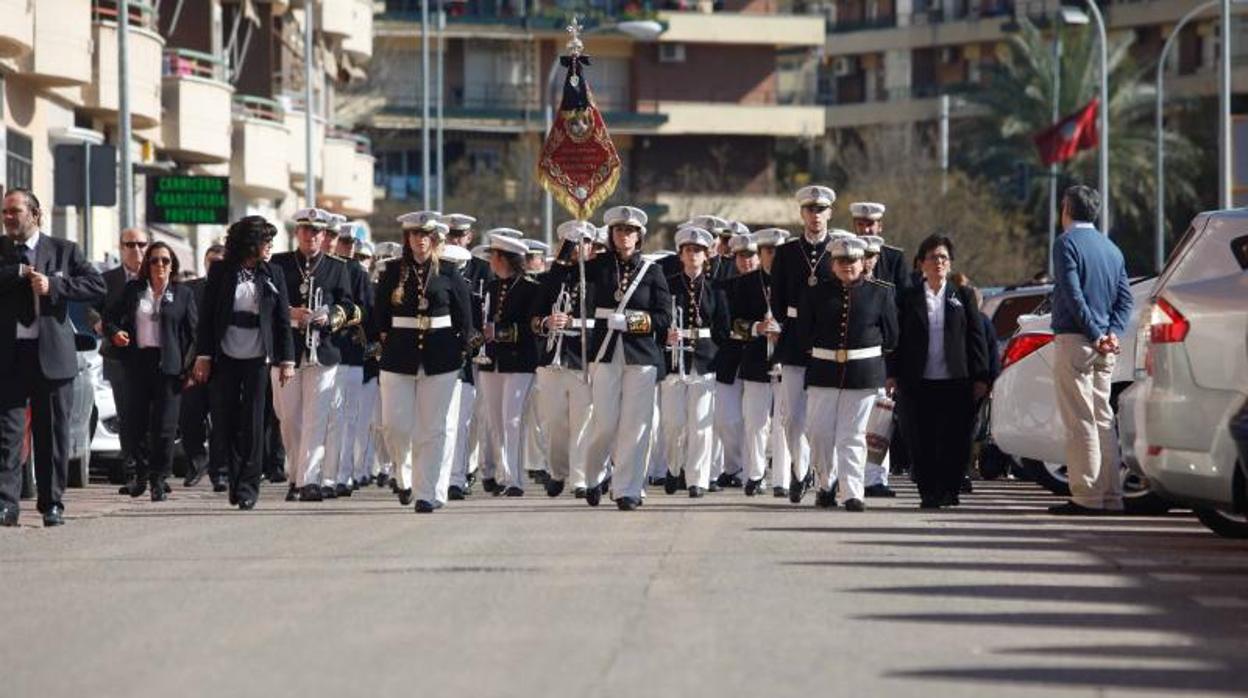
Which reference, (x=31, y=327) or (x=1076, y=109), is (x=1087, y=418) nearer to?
(x=31, y=327)

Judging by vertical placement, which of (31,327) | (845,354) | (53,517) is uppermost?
(31,327)

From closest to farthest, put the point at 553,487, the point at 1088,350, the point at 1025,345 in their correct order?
the point at 1088,350
the point at 1025,345
the point at 553,487

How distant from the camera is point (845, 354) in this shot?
70.1ft

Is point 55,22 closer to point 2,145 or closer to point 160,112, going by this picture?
point 2,145

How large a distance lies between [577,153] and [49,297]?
7611 millimetres

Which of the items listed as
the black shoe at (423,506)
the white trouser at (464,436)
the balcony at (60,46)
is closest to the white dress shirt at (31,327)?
the black shoe at (423,506)

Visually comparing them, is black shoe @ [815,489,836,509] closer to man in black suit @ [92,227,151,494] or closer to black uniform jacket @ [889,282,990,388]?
black uniform jacket @ [889,282,990,388]

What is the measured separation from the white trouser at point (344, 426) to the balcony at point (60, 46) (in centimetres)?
1508

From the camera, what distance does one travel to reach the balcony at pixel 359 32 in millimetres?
71812

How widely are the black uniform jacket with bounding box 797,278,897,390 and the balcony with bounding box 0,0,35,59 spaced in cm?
1683

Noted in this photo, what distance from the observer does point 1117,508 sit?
2052 cm

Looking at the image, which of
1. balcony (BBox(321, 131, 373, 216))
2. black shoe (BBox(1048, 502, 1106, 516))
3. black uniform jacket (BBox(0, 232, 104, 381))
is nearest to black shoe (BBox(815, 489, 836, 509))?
black shoe (BBox(1048, 502, 1106, 516))

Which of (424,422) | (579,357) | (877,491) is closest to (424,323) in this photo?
(424,422)

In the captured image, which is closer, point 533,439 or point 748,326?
point 748,326
